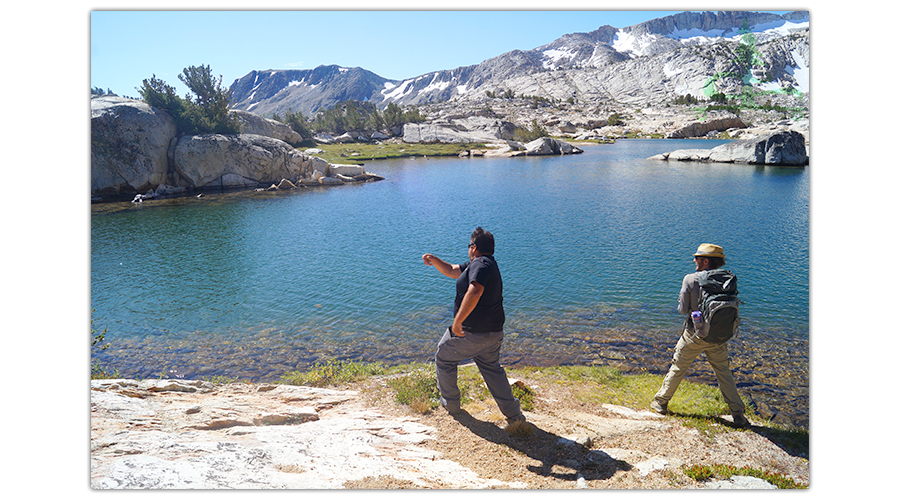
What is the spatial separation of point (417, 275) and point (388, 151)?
80680mm

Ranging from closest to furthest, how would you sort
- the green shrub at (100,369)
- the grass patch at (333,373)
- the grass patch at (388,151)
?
the grass patch at (333,373) < the green shrub at (100,369) < the grass patch at (388,151)

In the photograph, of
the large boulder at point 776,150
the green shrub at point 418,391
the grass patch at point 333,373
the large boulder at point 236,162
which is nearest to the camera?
the green shrub at point 418,391

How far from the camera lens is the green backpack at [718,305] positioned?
7.77 m

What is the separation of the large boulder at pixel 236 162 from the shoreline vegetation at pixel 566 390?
48866mm

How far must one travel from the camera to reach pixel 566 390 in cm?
1042

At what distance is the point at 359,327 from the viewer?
15.8m

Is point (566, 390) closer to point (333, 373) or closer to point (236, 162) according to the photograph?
point (333, 373)

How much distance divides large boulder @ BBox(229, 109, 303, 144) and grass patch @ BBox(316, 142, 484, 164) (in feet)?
24.6

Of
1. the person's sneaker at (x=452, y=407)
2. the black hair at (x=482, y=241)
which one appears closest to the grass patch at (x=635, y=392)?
the person's sneaker at (x=452, y=407)

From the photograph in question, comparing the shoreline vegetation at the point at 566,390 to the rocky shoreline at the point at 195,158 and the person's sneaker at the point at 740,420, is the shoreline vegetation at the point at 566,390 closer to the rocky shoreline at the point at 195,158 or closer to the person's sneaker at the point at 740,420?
the person's sneaker at the point at 740,420

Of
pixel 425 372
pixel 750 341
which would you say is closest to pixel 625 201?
pixel 750 341

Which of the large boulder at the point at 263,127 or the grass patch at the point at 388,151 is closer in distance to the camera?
the large boulder at the point at 263,127

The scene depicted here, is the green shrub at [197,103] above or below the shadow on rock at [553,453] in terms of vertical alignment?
above

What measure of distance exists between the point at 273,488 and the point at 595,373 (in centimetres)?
863
